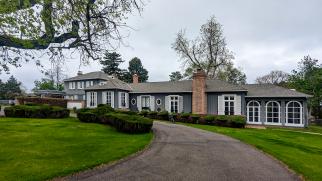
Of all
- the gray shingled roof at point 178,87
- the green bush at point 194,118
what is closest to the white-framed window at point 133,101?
the gray shingled roof at point 178,87

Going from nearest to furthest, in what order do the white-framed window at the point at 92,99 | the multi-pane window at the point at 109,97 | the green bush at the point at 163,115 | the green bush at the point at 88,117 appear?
the green bush at the point at 88,117
the green bush at the point at 163,115
the multi-pane window at the point at 109,97
the white-framed window at the point at 92,99

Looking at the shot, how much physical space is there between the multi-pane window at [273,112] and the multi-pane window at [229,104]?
3.52 metres

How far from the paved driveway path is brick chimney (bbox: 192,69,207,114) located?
17.4m

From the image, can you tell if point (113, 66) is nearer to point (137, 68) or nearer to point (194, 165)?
point (137, 68)

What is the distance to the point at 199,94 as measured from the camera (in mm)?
31734

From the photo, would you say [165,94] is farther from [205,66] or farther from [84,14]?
[84,14]

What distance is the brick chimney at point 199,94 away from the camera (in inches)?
1246

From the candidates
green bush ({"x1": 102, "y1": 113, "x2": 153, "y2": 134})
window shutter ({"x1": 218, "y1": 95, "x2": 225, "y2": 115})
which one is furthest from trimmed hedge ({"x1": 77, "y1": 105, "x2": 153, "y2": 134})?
window shutter ({"x1": 218, "y1": 95, "x2": 225, "y2": 115})

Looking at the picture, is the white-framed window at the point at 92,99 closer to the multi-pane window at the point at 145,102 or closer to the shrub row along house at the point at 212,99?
the shrub row along house at the point at 212,99

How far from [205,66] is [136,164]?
126ft

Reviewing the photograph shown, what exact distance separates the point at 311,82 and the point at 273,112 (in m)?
20.1

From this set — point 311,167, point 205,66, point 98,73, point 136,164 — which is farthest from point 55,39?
point 98,73

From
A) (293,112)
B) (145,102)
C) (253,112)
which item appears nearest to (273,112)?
(293,112)

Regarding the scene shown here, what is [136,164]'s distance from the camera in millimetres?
9797
